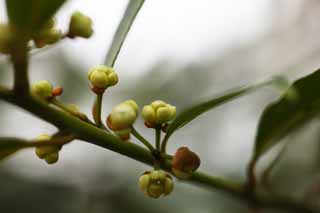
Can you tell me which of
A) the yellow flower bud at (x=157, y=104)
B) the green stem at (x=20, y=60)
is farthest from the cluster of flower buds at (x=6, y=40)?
the yellow flower bud at (x=157, y=104)

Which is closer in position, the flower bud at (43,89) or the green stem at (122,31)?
the flower bud at (43,89)

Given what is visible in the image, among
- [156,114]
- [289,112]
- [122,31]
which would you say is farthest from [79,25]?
[289,112]

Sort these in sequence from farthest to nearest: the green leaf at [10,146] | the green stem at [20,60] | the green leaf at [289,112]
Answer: the green leaf at [289,112] < the green leaf at [10,146] < the green stem at [20,60]

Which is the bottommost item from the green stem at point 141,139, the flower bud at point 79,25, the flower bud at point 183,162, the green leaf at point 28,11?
the flower bud at point 183,162

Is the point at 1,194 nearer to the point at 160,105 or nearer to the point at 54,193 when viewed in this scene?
the point at 54,193

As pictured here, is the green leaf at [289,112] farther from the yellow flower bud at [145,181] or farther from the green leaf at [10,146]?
the green leaf at [10,146]

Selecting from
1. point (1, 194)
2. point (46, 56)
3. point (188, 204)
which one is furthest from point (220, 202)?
point (46, 56)

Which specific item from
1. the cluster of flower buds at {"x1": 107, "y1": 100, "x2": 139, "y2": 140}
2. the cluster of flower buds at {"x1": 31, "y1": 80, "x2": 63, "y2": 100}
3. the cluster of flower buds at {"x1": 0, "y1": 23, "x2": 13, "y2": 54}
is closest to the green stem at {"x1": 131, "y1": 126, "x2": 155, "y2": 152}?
the cluster of flower buds at {"x1": 107, "y1": 100, "x2": 139, "y2": 140}
